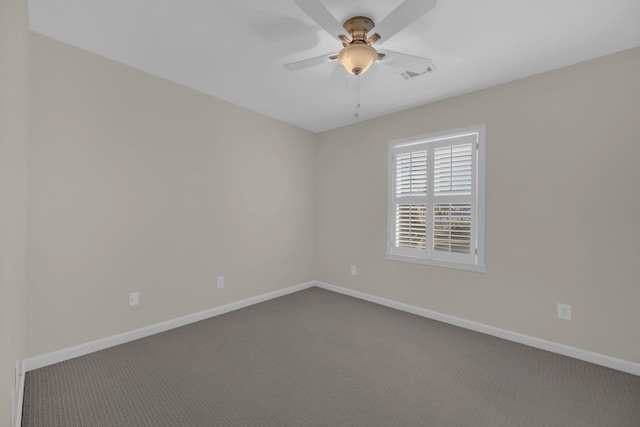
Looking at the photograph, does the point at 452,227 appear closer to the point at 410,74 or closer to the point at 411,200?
the point at 411,200

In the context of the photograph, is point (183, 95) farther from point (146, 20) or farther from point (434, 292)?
point (434, 292)

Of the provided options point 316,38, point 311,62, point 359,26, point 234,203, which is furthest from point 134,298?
point 359,26

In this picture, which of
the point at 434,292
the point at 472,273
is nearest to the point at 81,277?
the point at 434,292

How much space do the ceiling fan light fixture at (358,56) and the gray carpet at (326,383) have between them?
2.20m

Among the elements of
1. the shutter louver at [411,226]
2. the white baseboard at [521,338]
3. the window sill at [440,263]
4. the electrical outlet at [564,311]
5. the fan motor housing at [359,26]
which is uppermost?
the fan motor housing at [359,26]

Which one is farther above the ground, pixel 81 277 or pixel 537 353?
pixel 81 277

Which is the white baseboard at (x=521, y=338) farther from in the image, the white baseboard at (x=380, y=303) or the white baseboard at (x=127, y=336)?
the white baseboard at (x=127, y=336)

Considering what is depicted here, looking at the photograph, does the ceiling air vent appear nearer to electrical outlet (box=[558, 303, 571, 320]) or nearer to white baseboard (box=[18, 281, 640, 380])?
electrical outlet (box=[558, 303, 571, 320])

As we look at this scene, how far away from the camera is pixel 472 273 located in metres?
2.87

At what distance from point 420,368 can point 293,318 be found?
4.77 feet

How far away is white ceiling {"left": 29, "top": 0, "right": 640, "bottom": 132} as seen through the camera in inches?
68.7

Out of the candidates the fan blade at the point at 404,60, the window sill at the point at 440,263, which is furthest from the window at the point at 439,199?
the fan blade at the point at 404,60

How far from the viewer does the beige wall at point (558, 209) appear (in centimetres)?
214

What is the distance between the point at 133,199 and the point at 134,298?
91cm
